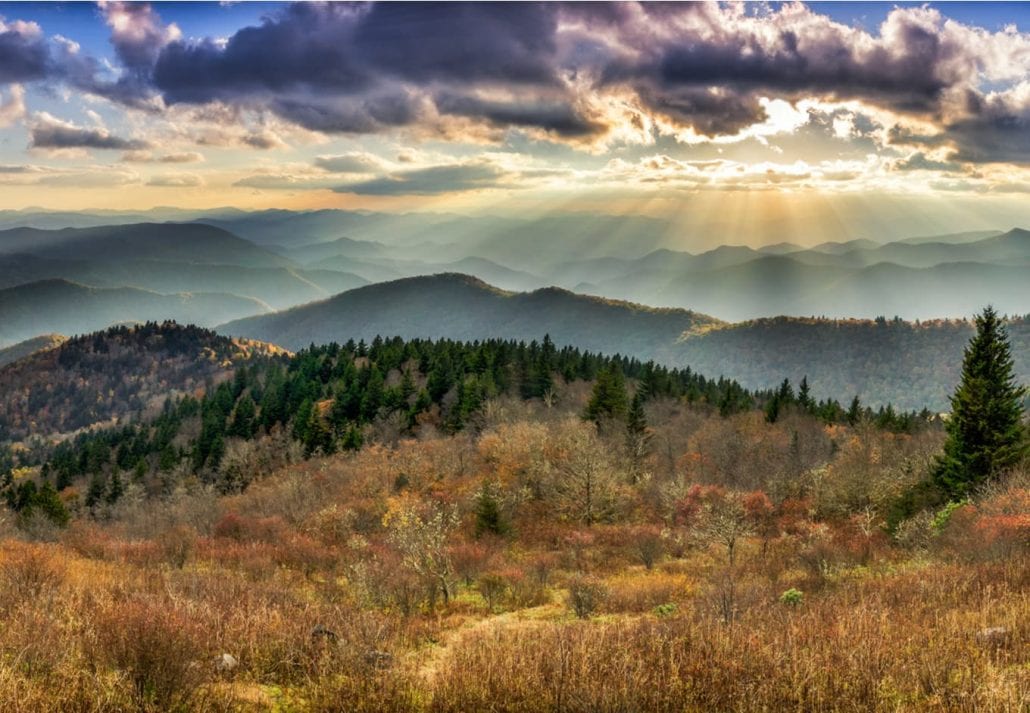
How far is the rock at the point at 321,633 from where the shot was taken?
10594mm

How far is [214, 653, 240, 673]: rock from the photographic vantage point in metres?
9.62

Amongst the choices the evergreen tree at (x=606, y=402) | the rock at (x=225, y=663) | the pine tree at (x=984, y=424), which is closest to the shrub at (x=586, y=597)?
the rock at (x=225, y=663)

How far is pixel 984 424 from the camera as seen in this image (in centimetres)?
3788

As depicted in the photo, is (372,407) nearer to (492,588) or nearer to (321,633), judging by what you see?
(492,588)

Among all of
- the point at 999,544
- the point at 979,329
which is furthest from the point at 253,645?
the point at 979,329

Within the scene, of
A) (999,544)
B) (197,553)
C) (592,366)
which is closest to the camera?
(999,544)

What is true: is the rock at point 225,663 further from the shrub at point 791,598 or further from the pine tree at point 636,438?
the pine tree at point 636,438

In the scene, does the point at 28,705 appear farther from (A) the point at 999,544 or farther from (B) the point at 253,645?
(A) the point at 999,544

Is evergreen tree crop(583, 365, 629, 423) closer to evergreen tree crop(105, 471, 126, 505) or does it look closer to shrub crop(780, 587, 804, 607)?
shrub crop(780, 587, 804, 607)

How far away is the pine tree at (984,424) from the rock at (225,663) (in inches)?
1574

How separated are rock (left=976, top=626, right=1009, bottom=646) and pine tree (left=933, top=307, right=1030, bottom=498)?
105 ft

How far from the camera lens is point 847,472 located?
42312mm

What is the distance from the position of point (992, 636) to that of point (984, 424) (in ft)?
117

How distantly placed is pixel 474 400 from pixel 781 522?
52.4m
